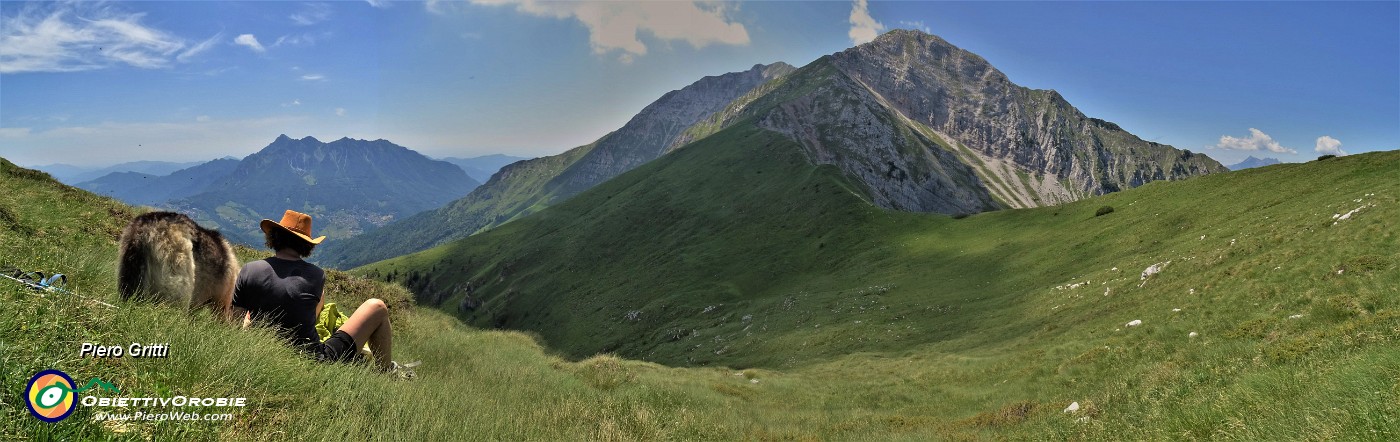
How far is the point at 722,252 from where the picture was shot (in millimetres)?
93562

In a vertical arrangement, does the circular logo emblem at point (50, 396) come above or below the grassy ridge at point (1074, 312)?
above

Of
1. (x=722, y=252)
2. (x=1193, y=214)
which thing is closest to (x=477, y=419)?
(x=1193, y=214)

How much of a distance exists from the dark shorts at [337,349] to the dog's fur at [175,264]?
119 cm

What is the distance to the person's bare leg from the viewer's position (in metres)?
7.51

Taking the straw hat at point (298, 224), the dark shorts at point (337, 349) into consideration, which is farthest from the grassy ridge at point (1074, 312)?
the straw hat at point (298, 224)

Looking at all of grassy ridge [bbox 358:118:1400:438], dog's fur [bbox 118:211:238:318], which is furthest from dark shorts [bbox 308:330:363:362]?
grassy ridge [bbox 358:118:1400:438]

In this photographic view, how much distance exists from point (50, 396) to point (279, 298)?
4.02 meters

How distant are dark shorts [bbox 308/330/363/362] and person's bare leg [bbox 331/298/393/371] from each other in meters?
0.09

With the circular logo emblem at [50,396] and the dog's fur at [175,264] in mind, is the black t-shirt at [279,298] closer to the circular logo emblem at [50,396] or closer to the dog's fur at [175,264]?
the dog's fur at [175,264]

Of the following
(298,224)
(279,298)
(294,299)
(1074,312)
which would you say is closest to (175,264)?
(279,298)

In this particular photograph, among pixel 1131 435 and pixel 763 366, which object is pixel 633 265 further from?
pixel 1131 435

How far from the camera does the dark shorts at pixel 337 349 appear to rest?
22.0ft

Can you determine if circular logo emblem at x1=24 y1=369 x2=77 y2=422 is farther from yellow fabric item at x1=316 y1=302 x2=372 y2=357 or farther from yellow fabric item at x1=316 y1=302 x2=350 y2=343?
yellow fabric item at x1=316 y1=302 x2=350 y2=343

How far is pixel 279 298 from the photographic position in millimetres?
6824
